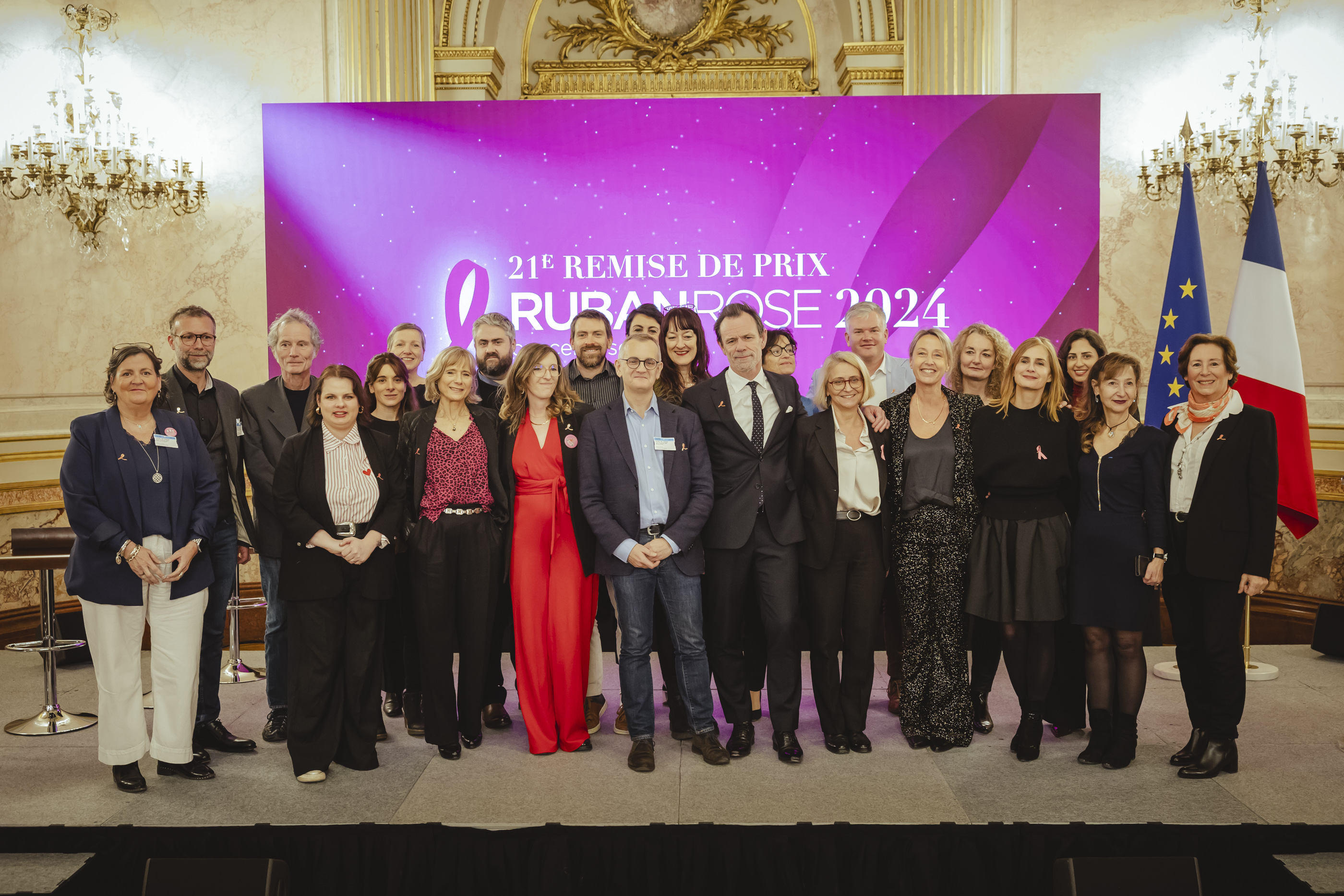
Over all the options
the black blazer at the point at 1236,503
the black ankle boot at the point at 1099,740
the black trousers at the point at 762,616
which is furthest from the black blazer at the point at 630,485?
the black blazer at the point at 1236,503

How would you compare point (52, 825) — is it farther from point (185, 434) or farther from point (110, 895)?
point (185, 434)

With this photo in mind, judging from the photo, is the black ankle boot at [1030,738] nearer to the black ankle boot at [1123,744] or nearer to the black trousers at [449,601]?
the black ankle boot at [1123,744]

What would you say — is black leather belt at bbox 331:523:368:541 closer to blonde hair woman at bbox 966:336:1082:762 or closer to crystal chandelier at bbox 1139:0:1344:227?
blonde hair woman at bbox 966:336:1082:762

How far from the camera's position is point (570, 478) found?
362 centimetres

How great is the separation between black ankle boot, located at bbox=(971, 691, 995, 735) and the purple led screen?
7.72ft

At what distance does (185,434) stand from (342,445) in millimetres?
578

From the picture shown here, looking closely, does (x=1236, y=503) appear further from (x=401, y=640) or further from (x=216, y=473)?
(x=216, y=473)

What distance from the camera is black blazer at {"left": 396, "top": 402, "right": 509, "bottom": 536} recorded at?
12.0ft

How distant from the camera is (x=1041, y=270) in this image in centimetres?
566

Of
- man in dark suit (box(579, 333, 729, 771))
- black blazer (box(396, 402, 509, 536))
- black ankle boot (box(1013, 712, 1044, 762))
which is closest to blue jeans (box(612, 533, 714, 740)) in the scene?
man in dark suit (box(579, 333, 729, 771))

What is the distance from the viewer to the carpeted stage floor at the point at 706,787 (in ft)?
10.2

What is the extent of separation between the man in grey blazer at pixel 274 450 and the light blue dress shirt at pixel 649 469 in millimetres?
1432

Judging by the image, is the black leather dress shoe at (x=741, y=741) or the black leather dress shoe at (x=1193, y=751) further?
the black leather dress shoe at (x=741, y=741)

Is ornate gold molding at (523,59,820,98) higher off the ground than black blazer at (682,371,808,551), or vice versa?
ornate gold molding at (523,59,820,98)
